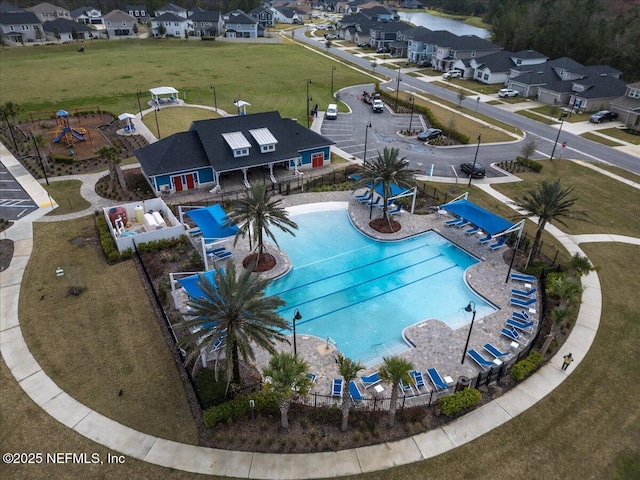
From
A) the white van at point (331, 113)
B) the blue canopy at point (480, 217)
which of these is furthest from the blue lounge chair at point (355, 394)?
the white van at point (331, 113)

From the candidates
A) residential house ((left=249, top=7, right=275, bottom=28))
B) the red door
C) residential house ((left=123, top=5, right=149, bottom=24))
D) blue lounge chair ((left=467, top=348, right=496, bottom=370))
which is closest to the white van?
the red door

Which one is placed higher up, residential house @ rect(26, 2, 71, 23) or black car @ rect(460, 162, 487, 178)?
residential house @ rect(26, 2, 71, 23)

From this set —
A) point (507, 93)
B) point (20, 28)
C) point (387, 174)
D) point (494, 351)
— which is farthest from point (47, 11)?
point (494, 351)

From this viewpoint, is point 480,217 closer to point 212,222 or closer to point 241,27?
point 212,222

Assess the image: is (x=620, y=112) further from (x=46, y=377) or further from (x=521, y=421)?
(x=46, y=377)

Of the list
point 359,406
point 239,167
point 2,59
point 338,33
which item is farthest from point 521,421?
point 338,33

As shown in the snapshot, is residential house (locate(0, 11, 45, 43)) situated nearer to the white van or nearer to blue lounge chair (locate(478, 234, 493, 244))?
the white van
